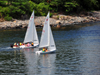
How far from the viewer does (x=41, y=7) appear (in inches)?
6048

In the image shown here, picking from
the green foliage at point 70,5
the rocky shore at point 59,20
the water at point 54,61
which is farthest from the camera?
the green foliage at point 70,5

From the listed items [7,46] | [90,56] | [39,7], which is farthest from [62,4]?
[90,56]

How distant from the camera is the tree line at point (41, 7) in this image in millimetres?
135637

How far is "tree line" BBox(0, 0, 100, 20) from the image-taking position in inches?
5340

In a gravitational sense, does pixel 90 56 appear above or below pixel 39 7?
below

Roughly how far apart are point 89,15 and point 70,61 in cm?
12213

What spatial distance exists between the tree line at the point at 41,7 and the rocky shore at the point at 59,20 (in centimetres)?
567

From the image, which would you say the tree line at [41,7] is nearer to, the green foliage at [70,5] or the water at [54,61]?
the green foliage at [70,5]

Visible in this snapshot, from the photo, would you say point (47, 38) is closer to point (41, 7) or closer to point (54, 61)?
point (54, 61)

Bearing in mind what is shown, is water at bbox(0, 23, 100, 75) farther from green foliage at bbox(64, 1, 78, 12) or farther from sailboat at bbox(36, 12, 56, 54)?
green foliage at bbox(64, 1, 78, 12)

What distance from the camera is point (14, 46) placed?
236 feet

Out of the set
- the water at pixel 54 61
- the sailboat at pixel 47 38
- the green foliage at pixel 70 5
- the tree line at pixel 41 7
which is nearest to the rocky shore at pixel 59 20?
the tree line at pixel 41 7

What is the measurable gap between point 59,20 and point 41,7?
1624 cm

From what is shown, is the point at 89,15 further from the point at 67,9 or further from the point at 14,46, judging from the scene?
the point at 14,46
